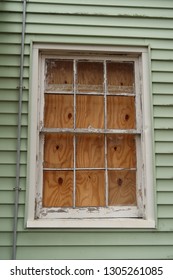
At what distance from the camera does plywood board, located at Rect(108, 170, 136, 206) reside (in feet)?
11.8

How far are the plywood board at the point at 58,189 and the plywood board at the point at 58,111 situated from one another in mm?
479

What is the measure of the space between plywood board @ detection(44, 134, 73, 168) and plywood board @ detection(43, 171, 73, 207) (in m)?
0.09

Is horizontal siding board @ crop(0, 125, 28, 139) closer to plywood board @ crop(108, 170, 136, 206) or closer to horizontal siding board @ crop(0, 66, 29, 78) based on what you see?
horizontal siding board @ crop(0, 66, 29, 78)

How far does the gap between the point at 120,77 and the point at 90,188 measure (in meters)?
1.16

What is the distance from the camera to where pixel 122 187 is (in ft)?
11.9

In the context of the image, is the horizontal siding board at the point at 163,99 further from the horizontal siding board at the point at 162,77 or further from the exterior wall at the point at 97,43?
the horizontal siding board at the point at 162,77

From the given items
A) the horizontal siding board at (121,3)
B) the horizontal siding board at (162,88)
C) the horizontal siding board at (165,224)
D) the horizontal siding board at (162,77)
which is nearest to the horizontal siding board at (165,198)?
the horizontal siding board at (165,224)

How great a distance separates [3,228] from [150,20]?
2.50 metres

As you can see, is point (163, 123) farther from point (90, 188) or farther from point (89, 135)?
point (90, 188)

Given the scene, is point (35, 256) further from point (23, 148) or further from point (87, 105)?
point (87, 105)

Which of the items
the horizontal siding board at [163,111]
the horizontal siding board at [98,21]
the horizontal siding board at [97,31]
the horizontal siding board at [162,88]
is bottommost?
the horizontal siding board at [163,111]

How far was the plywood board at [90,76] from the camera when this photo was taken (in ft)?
12.3

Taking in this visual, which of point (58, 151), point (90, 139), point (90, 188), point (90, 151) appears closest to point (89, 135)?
point (90, 139)
